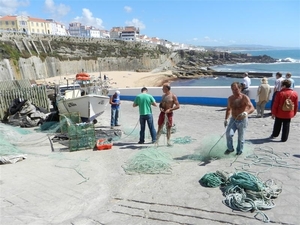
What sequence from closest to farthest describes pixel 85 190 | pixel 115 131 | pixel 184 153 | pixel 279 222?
pixel 279 222 < pixel 85 190 < pixel 184 153 < pixel 115 131

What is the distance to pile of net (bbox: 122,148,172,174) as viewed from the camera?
5.65m

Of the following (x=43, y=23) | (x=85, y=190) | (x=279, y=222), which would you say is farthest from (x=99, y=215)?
(x=43, y=23)

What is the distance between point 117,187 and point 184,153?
7.10ft

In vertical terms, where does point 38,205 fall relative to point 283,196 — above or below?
below

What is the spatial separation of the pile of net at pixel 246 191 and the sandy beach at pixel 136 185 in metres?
0.10

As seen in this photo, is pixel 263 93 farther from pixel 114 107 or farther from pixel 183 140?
pixel 114 107

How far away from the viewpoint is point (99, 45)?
68688 millimetres

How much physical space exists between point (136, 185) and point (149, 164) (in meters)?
0.75

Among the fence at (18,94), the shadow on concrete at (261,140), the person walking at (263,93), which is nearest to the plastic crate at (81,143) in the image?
the shadow on concrete at (261,140)

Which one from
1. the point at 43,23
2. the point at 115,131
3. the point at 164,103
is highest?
the point at 43,23

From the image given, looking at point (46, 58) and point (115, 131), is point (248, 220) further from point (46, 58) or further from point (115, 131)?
point (46, 58)

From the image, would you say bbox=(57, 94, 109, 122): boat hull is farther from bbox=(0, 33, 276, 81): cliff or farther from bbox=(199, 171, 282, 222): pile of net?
bbox=(0, 33, 276, 81): cliff

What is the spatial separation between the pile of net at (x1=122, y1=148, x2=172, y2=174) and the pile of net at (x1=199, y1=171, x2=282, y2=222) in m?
1.06

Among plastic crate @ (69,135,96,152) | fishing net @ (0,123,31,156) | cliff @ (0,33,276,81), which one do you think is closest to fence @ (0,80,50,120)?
fishing net @ (0,123,31,156)
